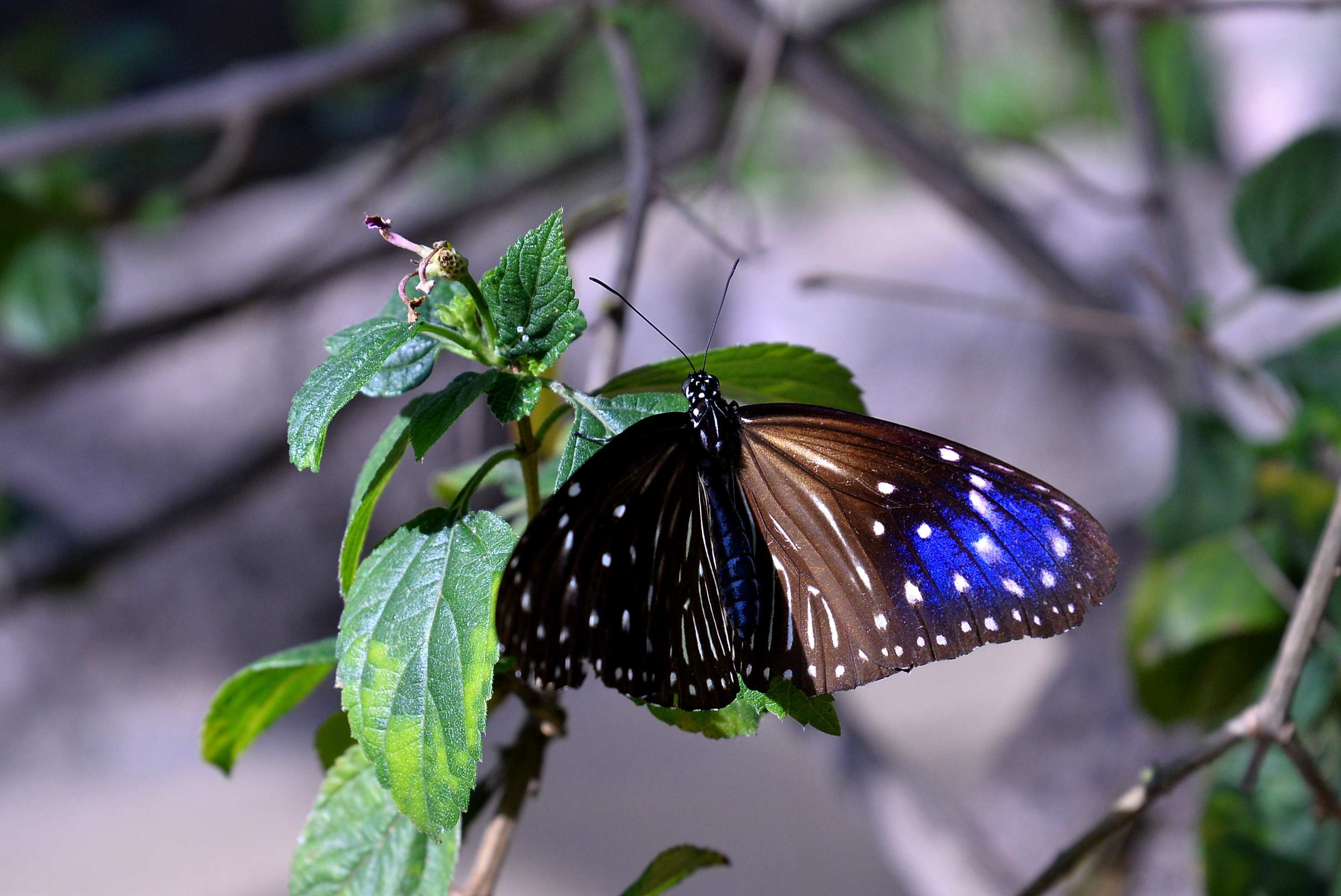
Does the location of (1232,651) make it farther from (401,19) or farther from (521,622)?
(401,19)

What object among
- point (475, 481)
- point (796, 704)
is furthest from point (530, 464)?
point (796, 704)

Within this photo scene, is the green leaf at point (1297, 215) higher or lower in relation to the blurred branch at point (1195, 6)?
lower

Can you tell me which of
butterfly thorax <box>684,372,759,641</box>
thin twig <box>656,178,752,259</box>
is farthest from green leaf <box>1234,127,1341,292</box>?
butterfly thorax <box>684,372,759,641</box>

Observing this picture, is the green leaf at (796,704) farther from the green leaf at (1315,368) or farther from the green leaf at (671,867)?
the green leaf at (1315,368)

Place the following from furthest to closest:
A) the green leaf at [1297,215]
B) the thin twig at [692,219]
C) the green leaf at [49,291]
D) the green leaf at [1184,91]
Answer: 1. the green leaf at [1184,91]
2. the green leaf at [49,291]
3. the green leaf at [1297,215]
4. the thin twig at [692,219]

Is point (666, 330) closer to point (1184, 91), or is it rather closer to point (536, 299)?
point (1184, 91)

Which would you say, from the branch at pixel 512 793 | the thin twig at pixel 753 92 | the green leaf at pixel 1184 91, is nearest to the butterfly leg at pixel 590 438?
the branch at pixel 512 793

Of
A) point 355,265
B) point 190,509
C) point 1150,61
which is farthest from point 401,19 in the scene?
point 1150,61
